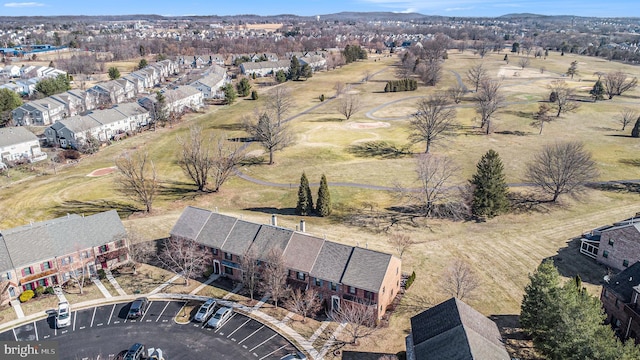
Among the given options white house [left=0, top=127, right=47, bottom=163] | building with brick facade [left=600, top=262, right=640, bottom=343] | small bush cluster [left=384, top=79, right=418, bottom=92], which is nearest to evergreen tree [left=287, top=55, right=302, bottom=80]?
small bush cluster [left=384, top=79, right=418, bottom=92]

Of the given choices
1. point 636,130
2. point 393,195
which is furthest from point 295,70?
point 636,130

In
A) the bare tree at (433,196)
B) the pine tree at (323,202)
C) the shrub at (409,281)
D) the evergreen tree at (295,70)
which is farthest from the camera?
the evergreen tree at (295,70)

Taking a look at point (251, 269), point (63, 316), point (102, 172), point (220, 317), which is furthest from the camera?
point (102, 172)

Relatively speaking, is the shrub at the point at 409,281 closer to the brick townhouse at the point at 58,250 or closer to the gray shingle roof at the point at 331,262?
the gray shingle roof at the point at 331,262

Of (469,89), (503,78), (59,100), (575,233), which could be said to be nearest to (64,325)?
(575,233)

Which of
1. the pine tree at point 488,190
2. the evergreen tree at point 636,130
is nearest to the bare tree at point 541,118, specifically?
the evergreen tree at point 636,130

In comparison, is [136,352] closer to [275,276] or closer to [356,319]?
[275,276]

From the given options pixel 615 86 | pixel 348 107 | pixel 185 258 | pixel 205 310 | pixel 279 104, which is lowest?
pixel 205 310

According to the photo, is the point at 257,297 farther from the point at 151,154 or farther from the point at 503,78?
the point at 503,78
